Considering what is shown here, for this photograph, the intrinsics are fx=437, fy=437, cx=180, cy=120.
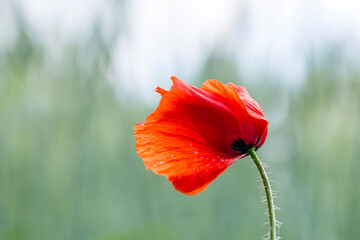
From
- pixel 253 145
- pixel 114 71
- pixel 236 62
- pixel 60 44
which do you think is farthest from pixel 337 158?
pixel 253 145

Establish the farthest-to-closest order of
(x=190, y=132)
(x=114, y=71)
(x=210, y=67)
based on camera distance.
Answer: (x=210, y=67), (x=114, y=71), (x=190, y=132)

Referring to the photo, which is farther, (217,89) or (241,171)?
(241,171)

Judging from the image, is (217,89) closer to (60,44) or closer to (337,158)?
(60,44)

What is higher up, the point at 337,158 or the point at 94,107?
the point at 94,107

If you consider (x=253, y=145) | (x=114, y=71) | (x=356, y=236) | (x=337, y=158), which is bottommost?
(x=356, y=236)
